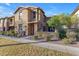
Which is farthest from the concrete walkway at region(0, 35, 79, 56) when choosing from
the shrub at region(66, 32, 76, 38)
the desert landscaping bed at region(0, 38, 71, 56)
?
the shrub at region(66, 32, 76, 38)

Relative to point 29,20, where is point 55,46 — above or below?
below

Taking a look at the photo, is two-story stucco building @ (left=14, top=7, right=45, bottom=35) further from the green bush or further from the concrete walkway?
the green bush

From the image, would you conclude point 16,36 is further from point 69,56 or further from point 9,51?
point 69,56

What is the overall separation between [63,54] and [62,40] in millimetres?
198

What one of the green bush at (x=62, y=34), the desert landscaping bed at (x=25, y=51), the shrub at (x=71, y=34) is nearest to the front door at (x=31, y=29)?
the desert landscaping bed at (x=25, y=51)

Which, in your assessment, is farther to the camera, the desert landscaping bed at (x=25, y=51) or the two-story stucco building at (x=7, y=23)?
the two-story stucco building at (x=7, y=23)

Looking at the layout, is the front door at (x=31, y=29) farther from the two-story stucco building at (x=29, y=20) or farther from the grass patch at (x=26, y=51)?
the grass patch at (x=26, y=51)

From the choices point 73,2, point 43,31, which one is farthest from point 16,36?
point 73,2

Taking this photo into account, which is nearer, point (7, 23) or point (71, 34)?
point (71, 34)

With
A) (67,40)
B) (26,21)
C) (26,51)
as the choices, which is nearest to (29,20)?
(26,21)

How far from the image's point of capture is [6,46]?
379 cm

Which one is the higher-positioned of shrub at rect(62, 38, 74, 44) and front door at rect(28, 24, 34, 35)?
front door at rect(28, 24, 34, 35)

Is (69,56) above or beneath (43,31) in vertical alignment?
beneath

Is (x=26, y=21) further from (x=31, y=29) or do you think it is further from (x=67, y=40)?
(x=67, y=40)
